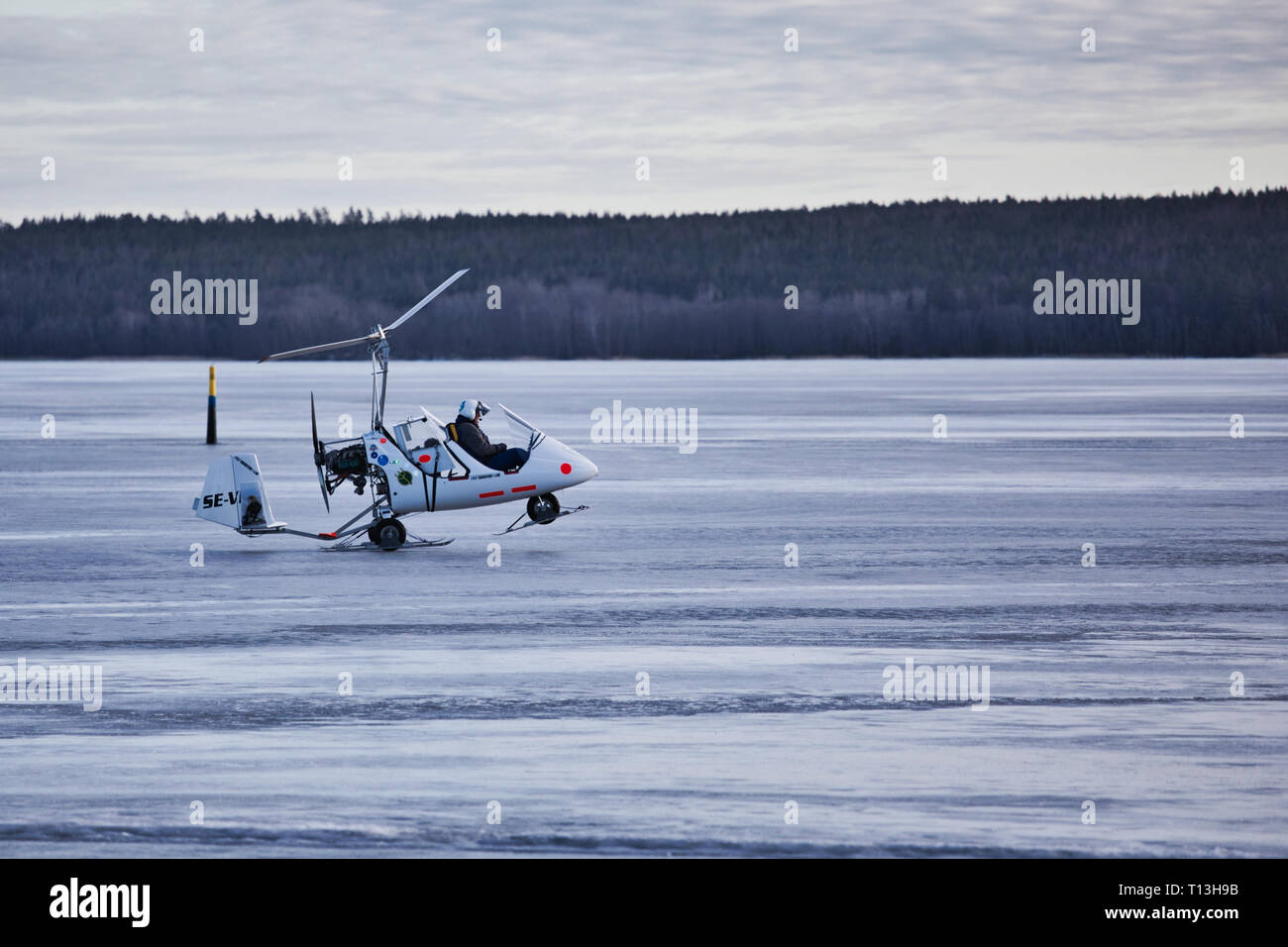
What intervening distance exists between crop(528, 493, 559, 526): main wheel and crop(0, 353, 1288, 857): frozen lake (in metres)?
0.38

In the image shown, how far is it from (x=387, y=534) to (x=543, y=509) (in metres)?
2.38

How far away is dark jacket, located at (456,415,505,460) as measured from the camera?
19.9 meters

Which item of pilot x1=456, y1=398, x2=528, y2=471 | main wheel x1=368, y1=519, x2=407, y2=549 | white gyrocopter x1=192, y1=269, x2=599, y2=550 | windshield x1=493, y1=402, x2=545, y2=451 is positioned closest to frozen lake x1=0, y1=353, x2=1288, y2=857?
main wheel x1=368, y1=519, x2=407, y2=549

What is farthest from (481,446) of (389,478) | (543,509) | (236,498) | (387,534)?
(236,498)

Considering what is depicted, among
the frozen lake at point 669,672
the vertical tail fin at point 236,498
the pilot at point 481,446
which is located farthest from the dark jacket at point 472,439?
the vertical tail fin at point 236,498

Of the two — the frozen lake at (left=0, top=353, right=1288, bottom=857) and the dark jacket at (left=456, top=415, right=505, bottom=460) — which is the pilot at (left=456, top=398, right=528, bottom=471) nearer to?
Result: the dark jacket at (left=456, top=415, right=505, bottom=460)

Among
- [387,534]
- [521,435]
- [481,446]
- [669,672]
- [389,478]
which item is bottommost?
[669,672]

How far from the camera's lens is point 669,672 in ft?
40.8

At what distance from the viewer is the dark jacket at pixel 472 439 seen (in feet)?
65.3

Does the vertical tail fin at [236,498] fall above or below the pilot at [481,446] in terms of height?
below

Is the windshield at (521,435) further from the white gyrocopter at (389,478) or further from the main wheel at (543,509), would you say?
the main wheel at (543,509)

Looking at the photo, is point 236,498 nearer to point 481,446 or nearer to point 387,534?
point 387,534

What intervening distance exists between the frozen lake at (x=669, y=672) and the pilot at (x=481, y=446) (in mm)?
1107
